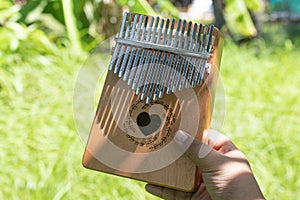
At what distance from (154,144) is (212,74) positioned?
0.75 ft

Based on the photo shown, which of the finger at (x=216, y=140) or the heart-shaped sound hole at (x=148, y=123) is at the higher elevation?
the heart-shaped sound hole at (x=148, y=123)

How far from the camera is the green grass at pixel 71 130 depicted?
1.93m

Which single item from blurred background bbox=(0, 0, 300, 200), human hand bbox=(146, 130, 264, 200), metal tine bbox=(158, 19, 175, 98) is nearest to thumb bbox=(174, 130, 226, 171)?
human hand bbox=(146, 130, 264, 200)

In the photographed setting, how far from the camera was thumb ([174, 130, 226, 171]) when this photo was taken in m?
1.15

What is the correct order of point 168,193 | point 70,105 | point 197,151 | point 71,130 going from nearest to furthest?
point 197,151 → point 168,193 → point 71,130 → point 70,105

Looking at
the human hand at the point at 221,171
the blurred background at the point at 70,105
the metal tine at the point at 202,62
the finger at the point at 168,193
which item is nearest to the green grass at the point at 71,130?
the blurred background at the point at 70,105

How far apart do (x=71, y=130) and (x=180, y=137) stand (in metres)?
1.22

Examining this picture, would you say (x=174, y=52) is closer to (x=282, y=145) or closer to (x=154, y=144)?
(x=154, y=144)

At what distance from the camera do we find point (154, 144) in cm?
118

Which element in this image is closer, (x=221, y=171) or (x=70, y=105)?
(x=221, y=171)

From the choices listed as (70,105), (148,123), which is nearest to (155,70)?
(148,123)

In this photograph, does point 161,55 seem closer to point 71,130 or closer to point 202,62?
point 202,62

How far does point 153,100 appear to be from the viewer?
1196 millimetres

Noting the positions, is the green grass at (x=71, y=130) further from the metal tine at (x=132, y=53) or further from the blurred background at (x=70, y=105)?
the metal tine at (x=132, y=53)
